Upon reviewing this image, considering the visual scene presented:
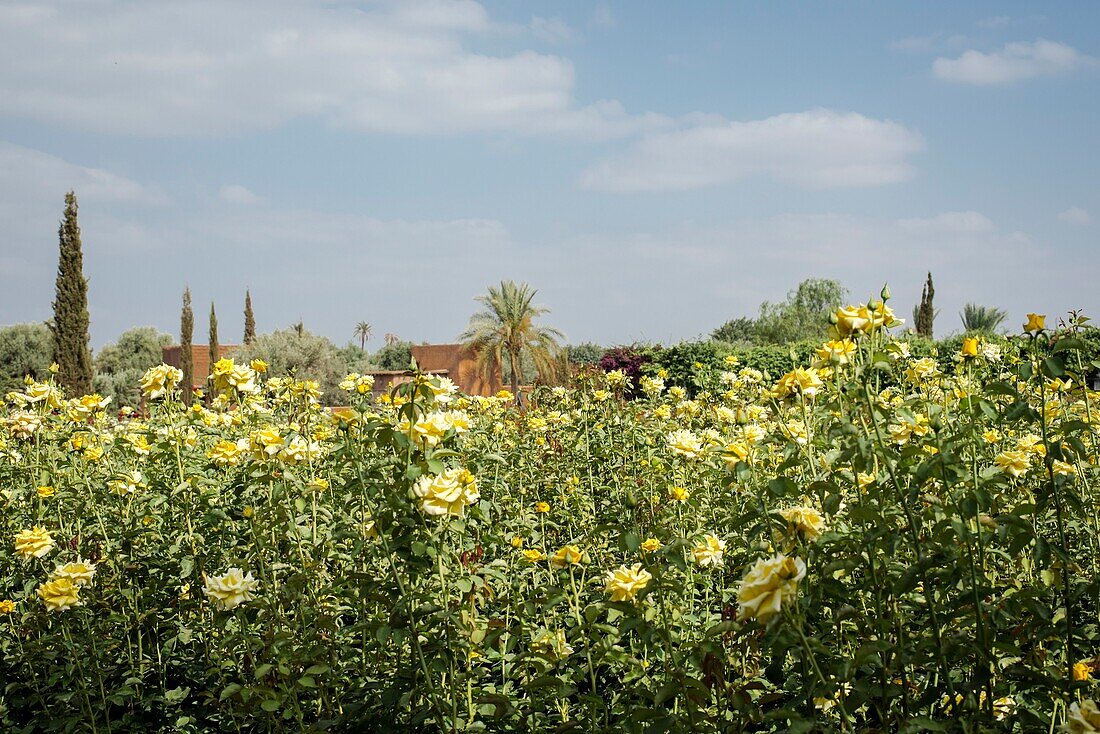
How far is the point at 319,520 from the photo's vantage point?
371 centimetres

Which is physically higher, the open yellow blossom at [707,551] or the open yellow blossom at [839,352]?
the open yellow blossom at [839,352]

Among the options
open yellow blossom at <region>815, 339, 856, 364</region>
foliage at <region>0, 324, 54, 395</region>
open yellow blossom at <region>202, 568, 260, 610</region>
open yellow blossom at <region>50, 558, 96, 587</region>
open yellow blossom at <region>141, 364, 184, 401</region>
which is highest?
foliage at <region>0, 324, 54, 395</region>

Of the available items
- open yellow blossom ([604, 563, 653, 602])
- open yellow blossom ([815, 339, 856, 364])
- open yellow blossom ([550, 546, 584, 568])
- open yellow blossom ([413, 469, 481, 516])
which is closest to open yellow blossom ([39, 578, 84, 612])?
open yellow blossom ([413, 469, 481, 516])

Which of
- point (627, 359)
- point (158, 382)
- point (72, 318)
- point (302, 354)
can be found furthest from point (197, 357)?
point (158, 382)

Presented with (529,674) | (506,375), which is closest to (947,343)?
(506,375)

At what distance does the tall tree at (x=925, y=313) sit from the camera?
29.9 metres

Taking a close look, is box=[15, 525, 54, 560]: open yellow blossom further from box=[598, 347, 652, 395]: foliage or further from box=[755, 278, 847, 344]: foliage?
box=[755, 278, 847, 344]: foliage

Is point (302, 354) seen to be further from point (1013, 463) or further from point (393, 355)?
point (1013, 463)

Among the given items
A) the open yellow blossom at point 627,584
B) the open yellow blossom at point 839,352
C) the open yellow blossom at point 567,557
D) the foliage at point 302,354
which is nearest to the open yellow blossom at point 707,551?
the open yellow blossom at point 567,557

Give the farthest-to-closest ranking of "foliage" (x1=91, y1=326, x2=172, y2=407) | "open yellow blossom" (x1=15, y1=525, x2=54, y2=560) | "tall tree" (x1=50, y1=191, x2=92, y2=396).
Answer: "foliage" (x1=91, y1=326, x2=172, y2=407), "tall tree" (x1=50, y1=191, x2=92, y2=396), "open yellow blossom" (x1=15, y1=525, x2=54, y2=560)

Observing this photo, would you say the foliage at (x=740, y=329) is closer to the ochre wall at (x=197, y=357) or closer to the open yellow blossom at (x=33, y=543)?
the ochre wall at (x=197, y=357)

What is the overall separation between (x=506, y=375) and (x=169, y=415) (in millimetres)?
30938

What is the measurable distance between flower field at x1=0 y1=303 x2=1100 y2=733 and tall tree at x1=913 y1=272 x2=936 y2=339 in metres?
27.1

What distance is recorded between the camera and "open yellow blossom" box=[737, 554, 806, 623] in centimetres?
151
